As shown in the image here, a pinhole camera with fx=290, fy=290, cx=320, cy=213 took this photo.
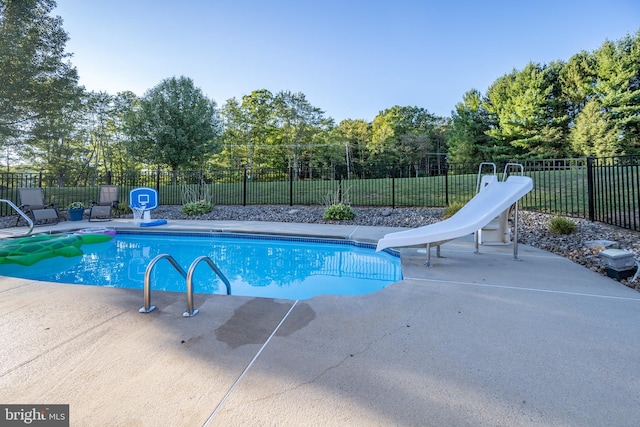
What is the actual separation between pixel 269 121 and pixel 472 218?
26393 mm

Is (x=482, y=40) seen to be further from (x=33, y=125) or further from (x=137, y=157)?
(x=33, y=125)

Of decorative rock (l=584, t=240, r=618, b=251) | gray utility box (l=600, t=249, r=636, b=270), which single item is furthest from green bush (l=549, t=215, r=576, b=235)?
gray utility box (l=600, t=249, r=636, b=270)

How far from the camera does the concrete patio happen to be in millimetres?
1332

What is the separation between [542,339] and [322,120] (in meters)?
29.2

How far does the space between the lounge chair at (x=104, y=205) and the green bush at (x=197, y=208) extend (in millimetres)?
2096

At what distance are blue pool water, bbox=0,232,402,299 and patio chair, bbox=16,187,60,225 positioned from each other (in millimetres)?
2768

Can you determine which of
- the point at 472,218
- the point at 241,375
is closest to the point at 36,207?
the point at 241,375

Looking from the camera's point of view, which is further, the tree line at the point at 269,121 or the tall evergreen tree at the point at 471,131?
the tall evergreen tree at the point at 471,131

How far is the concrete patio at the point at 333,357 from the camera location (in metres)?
1.33

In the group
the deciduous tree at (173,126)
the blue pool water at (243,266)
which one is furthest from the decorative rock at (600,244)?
the deciduous tree at (173,126)

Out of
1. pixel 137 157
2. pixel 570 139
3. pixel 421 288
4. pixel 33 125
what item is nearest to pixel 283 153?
pixel 137 157

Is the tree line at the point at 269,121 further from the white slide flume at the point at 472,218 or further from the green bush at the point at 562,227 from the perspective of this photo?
the white slide flume at the point at 472,218

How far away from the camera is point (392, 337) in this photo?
2.02 metres

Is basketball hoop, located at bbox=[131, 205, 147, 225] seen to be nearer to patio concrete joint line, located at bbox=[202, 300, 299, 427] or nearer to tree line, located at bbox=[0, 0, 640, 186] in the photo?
tree line, located at bbox=[0, 0, 640, 186]
